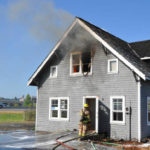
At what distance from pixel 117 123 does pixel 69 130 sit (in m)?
3.80

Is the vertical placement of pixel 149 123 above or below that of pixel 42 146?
above

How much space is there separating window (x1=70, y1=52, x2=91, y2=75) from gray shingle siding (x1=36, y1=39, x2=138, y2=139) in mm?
357

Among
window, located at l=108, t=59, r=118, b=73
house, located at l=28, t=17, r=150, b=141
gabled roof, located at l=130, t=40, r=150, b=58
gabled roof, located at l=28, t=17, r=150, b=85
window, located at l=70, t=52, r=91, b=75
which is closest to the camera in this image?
gabled roof, located at l=28, t=17, r=150, b=85

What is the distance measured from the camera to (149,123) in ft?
49.5

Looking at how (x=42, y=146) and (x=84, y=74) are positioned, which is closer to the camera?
(x=42, y=146)

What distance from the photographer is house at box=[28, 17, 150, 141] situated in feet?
48.1

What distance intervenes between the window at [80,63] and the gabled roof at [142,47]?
3.85 meters

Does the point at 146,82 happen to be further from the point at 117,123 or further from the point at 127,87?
the point at 117,123

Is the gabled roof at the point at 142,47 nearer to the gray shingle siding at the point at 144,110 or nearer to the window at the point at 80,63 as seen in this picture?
the gray shingle siding at the point at 144,110

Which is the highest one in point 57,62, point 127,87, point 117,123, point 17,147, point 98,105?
point 57,62

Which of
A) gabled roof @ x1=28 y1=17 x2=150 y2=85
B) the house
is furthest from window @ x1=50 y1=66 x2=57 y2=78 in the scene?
gabled roof @ x1=28 y1=17 x2=150 y2=85

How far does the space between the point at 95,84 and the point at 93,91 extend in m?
0.48

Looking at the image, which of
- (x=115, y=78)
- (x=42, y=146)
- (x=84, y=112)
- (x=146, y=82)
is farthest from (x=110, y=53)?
(x=42, y=146)

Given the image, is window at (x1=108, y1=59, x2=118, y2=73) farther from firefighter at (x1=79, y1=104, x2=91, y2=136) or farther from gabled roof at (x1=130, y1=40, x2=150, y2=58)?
firefighter at (x1=79, y1=104, x2=91, y2=136)
